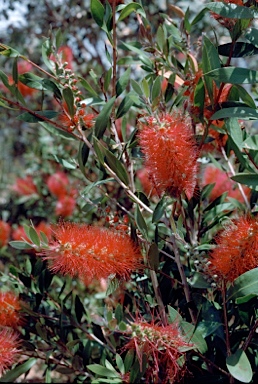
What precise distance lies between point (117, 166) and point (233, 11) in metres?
0.28

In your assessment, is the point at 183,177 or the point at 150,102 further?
the point at 150,102

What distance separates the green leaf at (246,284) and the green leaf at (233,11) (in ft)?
1.19

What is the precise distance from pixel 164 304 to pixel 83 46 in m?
1.99

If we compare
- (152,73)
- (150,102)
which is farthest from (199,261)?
(152,73)

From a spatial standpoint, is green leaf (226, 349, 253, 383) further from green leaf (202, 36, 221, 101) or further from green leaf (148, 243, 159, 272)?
green leaf (202, 36, 221, 101)

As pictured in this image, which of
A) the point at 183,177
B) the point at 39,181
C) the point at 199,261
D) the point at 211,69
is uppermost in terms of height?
the point at 211,69

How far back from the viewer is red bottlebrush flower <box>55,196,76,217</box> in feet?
6.40

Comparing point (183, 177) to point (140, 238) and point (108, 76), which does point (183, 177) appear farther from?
point (108, 76)

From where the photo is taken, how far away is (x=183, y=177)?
2.54ft

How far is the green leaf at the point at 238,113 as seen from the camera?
2.64ft

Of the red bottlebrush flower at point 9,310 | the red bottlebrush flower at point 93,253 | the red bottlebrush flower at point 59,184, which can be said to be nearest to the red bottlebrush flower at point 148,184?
the red bottlebrush flower at point 93,253

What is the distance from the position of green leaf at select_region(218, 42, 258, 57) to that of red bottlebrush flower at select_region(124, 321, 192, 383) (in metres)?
0.44

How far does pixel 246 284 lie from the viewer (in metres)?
0.76

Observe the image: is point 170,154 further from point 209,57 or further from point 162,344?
point 162,344
